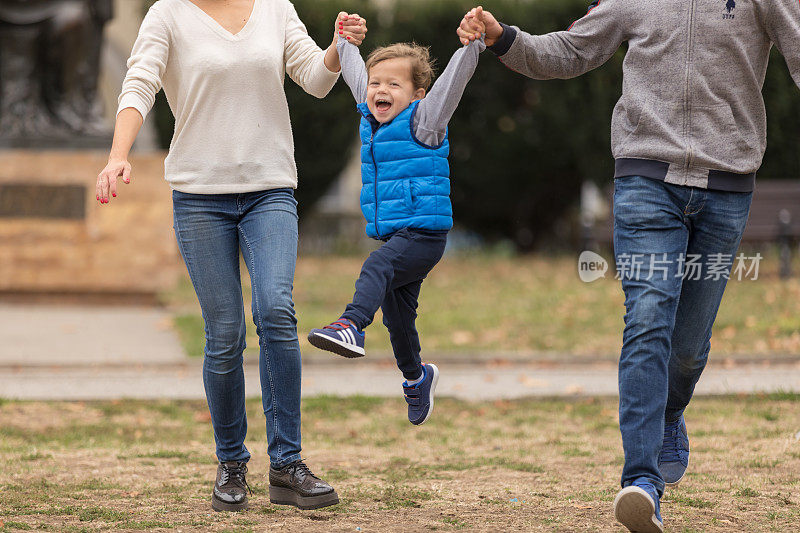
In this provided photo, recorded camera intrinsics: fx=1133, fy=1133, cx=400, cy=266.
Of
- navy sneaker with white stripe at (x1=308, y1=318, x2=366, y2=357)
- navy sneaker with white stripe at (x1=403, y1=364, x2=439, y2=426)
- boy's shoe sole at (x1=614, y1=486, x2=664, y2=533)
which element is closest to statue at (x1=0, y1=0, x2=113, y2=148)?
navy sneaker with white stripe at (x1=403, y1=364, x2=439, y2=426)

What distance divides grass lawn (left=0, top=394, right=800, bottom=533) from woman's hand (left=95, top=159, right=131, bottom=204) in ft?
3.86

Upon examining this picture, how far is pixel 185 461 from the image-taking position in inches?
213

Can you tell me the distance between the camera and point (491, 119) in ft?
57.7

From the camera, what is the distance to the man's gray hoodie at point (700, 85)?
3.80m

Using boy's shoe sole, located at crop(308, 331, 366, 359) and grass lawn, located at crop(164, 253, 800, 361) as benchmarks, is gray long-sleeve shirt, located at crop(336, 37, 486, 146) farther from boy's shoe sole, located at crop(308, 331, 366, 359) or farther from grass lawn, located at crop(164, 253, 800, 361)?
grass lawn, located at crop(164, 253, 800, 361)

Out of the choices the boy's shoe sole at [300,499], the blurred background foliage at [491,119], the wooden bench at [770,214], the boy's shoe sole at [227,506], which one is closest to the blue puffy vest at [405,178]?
the boy's shoe sole at [300,499]

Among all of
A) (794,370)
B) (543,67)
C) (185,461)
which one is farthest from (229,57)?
(794,370)

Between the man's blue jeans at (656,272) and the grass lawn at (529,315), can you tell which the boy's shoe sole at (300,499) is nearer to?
the man's blue jeans at (656,272)

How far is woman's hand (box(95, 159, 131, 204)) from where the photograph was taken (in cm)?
381

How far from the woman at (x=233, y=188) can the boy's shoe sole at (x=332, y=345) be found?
39 centimetres

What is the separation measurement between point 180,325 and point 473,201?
28.8 feet

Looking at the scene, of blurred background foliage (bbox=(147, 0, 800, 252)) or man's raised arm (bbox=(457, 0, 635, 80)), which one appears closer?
man's raised arm (bbox=(457, 0, 635, 80))

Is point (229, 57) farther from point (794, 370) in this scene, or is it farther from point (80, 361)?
point (794, 370)

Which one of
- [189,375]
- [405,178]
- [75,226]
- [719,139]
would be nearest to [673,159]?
[719,139]
